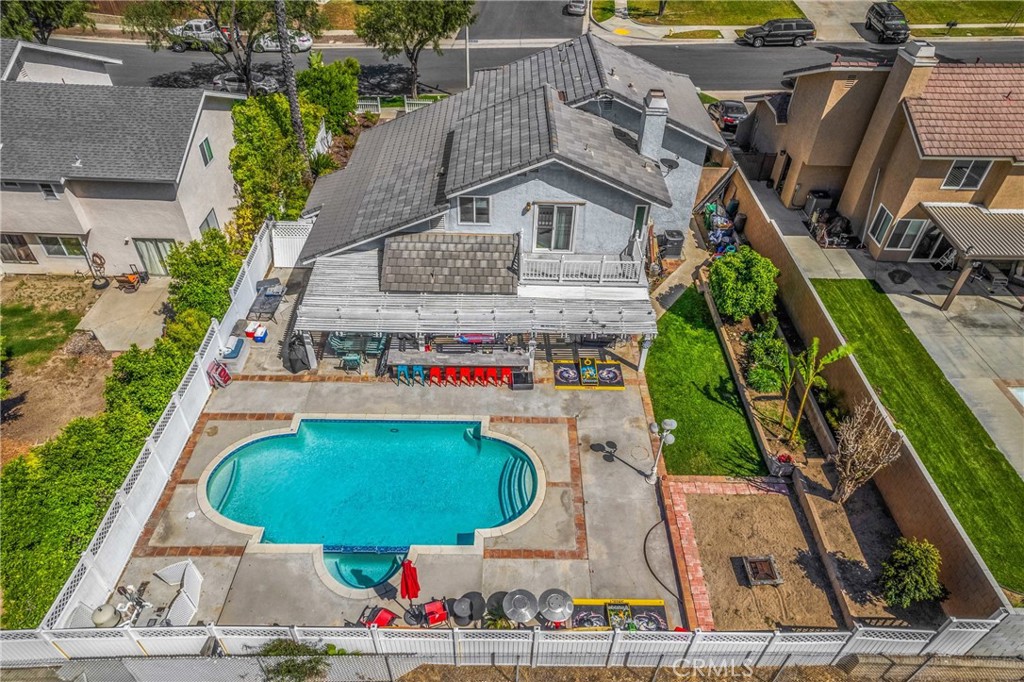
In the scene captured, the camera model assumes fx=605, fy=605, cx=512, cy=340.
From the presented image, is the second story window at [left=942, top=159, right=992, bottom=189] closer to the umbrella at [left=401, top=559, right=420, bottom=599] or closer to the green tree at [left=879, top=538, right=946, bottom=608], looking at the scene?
the green tree at [left=879, top=538, right=946, bottom=608]

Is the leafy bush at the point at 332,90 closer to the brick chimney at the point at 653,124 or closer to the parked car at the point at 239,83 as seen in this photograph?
the parked car at the point at 239,83

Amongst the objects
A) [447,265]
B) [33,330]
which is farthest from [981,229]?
[33,330]

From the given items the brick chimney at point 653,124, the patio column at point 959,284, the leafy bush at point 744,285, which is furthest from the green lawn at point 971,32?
the leafy bush at point 744,285

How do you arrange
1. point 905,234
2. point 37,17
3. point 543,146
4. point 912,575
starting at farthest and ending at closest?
point 37,17, point 905,234, point 543,146, point 912,575

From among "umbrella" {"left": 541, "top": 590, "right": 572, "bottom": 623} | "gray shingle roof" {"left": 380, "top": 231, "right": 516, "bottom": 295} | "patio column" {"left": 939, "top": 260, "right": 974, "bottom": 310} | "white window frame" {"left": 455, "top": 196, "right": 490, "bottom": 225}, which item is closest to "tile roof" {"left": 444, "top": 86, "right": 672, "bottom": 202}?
"white window frame" {"left": 455, "top": 196, "right": 490, "bottom": 225}

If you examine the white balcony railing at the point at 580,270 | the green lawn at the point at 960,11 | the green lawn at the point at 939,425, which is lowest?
the green lawn at the point at 939,425

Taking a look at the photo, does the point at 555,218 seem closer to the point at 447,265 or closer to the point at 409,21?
the point at 447,265

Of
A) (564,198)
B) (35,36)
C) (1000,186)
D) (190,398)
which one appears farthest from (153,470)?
(35,36)
